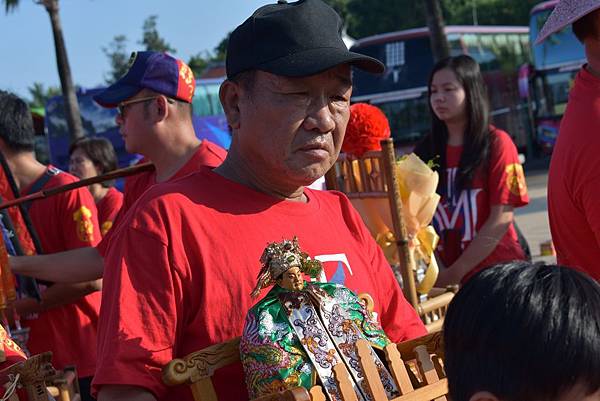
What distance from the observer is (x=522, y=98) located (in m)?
25.8

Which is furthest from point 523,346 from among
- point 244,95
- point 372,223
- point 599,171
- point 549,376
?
point 372,223

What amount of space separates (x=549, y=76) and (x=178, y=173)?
20329mm

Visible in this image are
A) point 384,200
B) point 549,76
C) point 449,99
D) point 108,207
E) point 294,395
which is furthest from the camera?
point 549,76

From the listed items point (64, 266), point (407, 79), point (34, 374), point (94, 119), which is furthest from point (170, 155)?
point (94, 119)

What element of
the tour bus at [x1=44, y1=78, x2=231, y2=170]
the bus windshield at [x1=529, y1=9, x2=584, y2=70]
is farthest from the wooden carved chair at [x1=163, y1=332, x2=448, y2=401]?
the tour bus at [x1=44, y1=78, x2=231, y2=170]

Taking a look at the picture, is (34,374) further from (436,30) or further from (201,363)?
(436,30)

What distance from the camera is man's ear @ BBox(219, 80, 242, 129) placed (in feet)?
8.37

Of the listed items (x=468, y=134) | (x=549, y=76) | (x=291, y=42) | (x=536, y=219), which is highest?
(x=291, y=42)

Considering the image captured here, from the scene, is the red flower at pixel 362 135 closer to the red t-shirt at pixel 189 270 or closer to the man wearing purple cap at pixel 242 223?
the man wearing purple cap at pixel 242 223

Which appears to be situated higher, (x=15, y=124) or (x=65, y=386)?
(x=15, y=124)

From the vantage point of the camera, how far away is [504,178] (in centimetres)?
509

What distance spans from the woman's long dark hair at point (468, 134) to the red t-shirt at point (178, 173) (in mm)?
1432

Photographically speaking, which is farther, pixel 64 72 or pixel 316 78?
pixel 64 72

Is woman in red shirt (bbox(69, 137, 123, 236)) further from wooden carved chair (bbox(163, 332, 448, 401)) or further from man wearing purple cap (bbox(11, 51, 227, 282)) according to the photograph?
wooden carved chair (bbox(163, 332, 448, 401))
